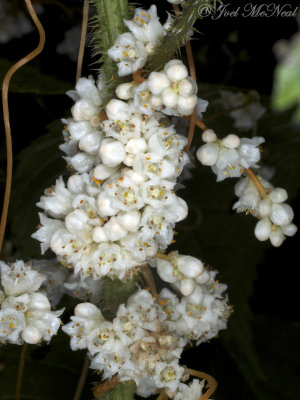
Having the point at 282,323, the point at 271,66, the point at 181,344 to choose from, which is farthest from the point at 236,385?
the point at 271,66

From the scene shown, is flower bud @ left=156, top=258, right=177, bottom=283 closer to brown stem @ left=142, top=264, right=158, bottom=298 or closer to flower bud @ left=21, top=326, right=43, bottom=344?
brown stem @ left=142, top=264, right=158, bottom=298

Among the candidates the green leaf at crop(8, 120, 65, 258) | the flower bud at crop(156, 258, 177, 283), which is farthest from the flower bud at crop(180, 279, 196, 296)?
the green leaf at crop(8, 120, 65, 258)

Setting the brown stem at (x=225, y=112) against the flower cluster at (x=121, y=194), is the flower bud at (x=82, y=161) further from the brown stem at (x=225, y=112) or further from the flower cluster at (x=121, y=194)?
the brown stem at (x=225, y=112)

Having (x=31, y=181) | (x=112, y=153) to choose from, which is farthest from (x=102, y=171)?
(x=31, y=181)

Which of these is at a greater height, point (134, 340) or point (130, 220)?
point (130, 220)

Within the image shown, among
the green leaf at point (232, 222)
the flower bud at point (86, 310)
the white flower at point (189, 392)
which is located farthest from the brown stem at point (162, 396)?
the green leaf at point (232, 222)

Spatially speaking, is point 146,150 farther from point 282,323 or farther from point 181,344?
point 282,323

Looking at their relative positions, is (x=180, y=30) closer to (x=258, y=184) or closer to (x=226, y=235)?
(x=258, y=184)
